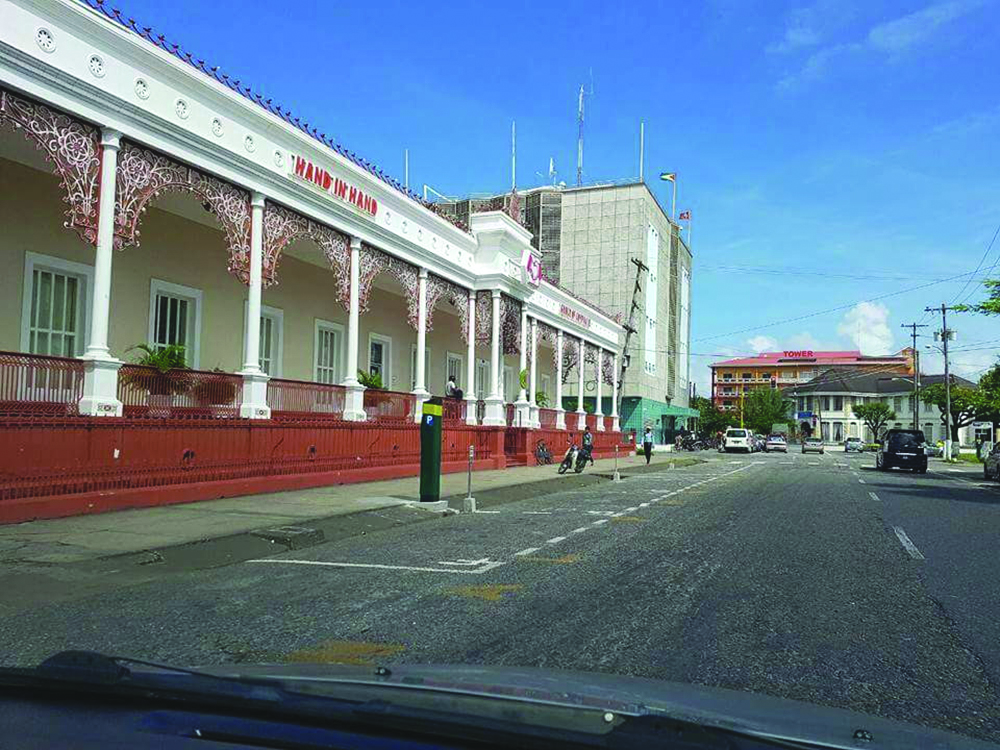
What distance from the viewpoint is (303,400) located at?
16891 mm

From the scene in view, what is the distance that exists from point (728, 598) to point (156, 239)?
42.5 feet

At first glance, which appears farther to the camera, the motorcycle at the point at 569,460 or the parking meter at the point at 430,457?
the motorcycle at the point at 569,460

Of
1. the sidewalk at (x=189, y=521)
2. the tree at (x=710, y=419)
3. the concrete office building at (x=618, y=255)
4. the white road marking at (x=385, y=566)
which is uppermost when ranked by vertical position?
the concrete office building at (x=618, y=255)

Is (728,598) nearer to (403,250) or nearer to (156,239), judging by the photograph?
(156,239)

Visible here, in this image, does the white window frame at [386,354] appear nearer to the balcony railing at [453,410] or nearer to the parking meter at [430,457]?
the balcony railing at [453,410]

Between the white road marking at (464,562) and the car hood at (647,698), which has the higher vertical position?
the car hood at (647,698)

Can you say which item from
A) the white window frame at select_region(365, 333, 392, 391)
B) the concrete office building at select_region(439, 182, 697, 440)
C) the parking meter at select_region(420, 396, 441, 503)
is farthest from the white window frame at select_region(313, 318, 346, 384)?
the concrete office building at select_region(439, 182, 697, 440)

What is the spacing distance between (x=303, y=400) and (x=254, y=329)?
221 cm

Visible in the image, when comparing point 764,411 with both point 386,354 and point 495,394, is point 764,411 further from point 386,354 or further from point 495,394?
point 386,354

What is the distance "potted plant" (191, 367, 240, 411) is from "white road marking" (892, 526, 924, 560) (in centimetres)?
1089

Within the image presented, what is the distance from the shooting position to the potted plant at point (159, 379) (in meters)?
12.9

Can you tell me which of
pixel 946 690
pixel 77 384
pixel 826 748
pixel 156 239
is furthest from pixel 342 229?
pixel 826 748

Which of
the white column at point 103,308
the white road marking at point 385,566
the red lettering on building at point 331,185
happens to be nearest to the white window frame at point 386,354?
the red lettering on building at point 331,185

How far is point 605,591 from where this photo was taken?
7.23 m
